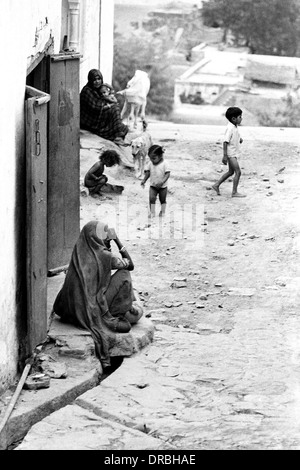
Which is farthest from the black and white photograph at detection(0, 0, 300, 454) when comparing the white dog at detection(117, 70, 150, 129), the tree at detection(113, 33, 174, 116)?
the tree at detection(113, 33, 174, 116)

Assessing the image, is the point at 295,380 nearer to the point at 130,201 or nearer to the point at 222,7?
the point at 130,201

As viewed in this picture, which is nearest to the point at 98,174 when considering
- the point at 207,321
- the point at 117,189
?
the point at 117,189

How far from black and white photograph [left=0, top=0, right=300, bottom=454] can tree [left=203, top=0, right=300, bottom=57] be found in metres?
42.4

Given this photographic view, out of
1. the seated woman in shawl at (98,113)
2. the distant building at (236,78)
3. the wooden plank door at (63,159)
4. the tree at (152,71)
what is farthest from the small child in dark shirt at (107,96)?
the tree at (152,71)

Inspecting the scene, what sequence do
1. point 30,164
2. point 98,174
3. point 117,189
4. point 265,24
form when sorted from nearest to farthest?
point 30,164
point 98,174
point 117,189
point 265,24

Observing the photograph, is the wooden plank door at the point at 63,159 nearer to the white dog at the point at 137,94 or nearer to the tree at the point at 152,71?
the white dog at the point at 137,94

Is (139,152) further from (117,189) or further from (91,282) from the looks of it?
(91,282)

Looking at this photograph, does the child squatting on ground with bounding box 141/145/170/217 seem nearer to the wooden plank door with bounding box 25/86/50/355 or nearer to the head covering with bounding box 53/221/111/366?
the head covering with bounding box 53/221/111/366

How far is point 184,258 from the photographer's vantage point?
11.5 metres

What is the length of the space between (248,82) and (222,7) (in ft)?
81.5

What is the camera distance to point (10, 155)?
7.54 m

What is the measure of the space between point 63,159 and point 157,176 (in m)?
2.67

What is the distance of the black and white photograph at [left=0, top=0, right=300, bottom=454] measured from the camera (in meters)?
7.20
